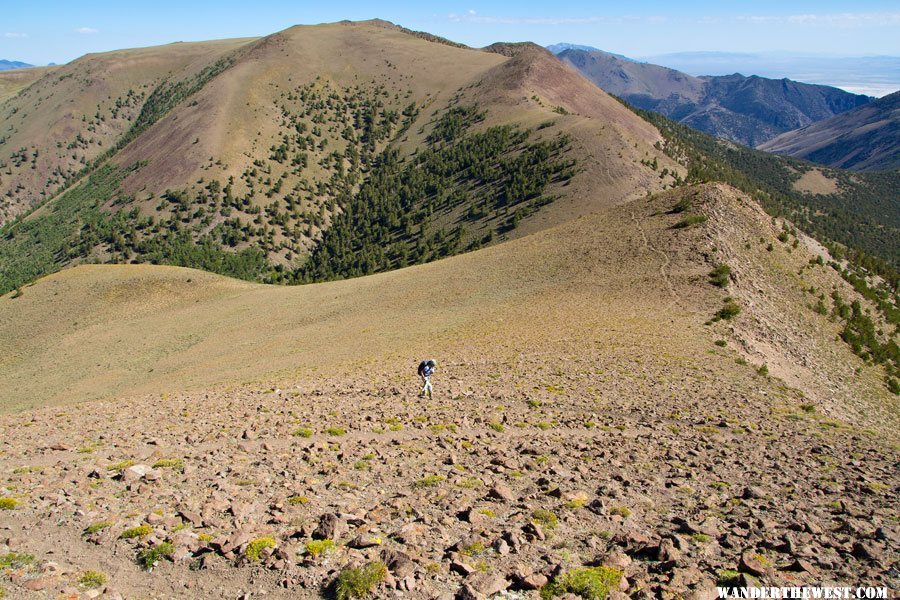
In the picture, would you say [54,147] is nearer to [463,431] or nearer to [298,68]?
[298,68]

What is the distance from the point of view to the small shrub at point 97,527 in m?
9.78

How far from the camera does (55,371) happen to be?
38406mm

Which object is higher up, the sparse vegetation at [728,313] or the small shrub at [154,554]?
the sparse vegetation at [728,313]

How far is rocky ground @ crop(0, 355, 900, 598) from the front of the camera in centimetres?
886

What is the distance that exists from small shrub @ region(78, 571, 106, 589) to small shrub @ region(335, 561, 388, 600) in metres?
3.86

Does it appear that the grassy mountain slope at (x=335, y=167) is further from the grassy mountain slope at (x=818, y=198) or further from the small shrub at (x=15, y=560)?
the small shrub at (x=15, y=560)

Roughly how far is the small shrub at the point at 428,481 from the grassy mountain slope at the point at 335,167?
202ft

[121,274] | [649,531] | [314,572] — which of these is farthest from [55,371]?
[649,531]

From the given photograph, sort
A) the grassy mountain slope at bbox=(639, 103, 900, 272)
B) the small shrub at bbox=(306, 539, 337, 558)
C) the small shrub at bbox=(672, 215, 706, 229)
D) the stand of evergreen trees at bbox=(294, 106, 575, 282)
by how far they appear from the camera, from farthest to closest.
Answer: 1. the grassy mountain slope at bbox=(639, 103, 900, 272)
2. the stand of evergreen trees at bbox=(294, 106, 575, 282)
3. the small shrub at bbox=(672, 215, 706, 229)
4. the small shrub at bbox=(306, 539, 337, 558)

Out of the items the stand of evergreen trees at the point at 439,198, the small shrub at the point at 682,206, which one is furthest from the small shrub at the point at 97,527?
the stand of evergreen trees at the point at 439,198

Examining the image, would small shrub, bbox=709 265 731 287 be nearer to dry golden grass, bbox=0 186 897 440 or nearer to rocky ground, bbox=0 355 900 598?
dry golden grass, bbox=0 186 897 440

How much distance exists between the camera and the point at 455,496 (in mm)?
11750

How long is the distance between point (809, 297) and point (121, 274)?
66.0m

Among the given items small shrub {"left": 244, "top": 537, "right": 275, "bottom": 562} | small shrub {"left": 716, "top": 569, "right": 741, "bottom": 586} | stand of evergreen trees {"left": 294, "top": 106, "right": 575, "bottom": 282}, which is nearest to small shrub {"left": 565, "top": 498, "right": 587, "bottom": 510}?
small shrub {"left": 716, "top": 569, "right": 741, "bottom": 586}
